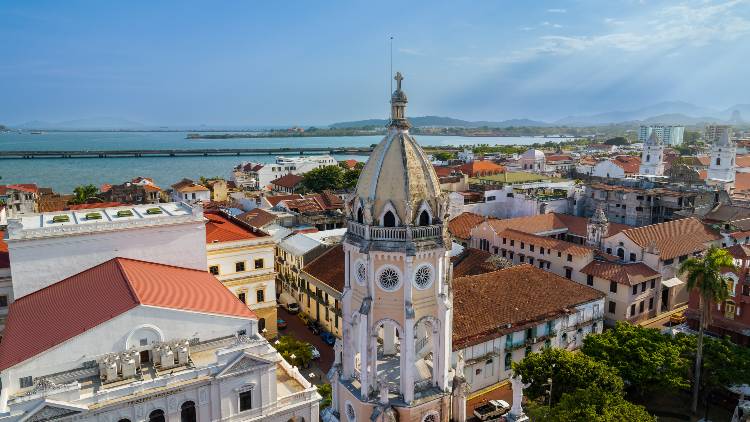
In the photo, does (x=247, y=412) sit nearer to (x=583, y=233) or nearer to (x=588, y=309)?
(x=588, y=309)

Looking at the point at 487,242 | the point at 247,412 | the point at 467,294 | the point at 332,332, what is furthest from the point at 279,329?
the point at 487,242

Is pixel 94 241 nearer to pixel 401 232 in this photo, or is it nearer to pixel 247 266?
pixel 247 266

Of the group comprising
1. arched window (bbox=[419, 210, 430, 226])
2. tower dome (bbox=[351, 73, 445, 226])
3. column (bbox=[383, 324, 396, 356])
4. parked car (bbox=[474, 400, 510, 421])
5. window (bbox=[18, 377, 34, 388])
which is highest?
tower dome (bbox=[351, 73, 445, 226])

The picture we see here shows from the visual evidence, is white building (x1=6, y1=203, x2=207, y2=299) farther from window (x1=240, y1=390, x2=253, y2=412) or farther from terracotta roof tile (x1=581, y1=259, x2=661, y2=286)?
terracotta roof tile (x1=581, y1=259, x2=661, y2=286)

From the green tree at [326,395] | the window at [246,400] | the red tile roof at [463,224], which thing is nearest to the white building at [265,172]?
the red tile roof at [463,224]

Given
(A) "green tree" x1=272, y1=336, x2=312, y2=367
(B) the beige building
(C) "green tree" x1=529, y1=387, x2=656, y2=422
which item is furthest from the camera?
(B) the beige building

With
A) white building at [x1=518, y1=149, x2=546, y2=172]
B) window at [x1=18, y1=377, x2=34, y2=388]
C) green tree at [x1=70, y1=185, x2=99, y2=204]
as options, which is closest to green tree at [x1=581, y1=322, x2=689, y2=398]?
window at [x1=18, y1=377, x2=34, y2=388]

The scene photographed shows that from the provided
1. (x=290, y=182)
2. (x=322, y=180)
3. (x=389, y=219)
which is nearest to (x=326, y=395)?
(x=389, y=219)
